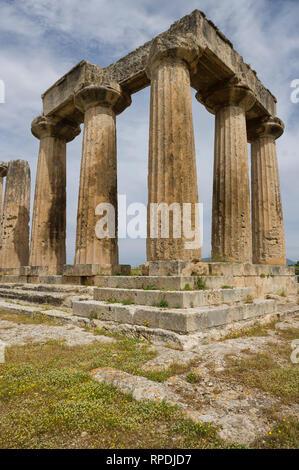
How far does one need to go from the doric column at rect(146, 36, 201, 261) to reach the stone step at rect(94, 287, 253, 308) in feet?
3.75

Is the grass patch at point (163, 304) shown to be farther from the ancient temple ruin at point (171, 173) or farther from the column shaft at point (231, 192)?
the column shaft at point (231, 192)

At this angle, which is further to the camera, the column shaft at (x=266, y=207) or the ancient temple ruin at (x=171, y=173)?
the column shaft at (x=266, y=207)

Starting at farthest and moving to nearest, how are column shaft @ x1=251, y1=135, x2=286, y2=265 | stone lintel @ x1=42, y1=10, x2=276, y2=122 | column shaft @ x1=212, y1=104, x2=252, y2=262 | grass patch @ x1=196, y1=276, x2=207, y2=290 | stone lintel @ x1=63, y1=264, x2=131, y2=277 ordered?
column shaft @ x1=251, y1=135, x2=286, y2=265
stone lintel @ x1=63, y1=264, x2=131, y2=277
column shaft @ x1=212, y1=104, x2=252, y2=262
stone lintel @ x1=42, y1=10, x2=276, y2=122
grass patch @ x1=196, y1=276, x2=207, y2=290

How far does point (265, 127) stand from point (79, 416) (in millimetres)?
12884

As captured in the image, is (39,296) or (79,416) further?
(39,296)

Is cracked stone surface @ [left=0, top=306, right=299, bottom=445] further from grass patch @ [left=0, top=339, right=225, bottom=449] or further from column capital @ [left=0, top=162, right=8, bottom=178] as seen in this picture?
column capital @ [left=0, top=162, right=8, bottom=178]

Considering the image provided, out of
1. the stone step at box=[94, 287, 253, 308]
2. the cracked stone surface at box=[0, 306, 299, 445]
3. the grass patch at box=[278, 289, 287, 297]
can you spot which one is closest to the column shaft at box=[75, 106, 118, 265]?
the stone step at box=[94, 287, 253, 308]

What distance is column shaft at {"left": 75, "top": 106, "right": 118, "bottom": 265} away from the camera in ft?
33.4

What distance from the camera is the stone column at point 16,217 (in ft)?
53.4

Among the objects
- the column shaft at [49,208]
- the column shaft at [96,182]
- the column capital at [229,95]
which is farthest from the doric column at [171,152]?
the column shaft at [49,208]

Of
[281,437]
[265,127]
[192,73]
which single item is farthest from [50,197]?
[281,437]

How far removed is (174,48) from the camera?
779cm

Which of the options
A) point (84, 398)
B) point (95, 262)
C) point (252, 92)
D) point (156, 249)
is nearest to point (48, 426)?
point (84, 398)

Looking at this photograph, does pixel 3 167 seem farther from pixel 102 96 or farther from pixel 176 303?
→ pixel 176 303
